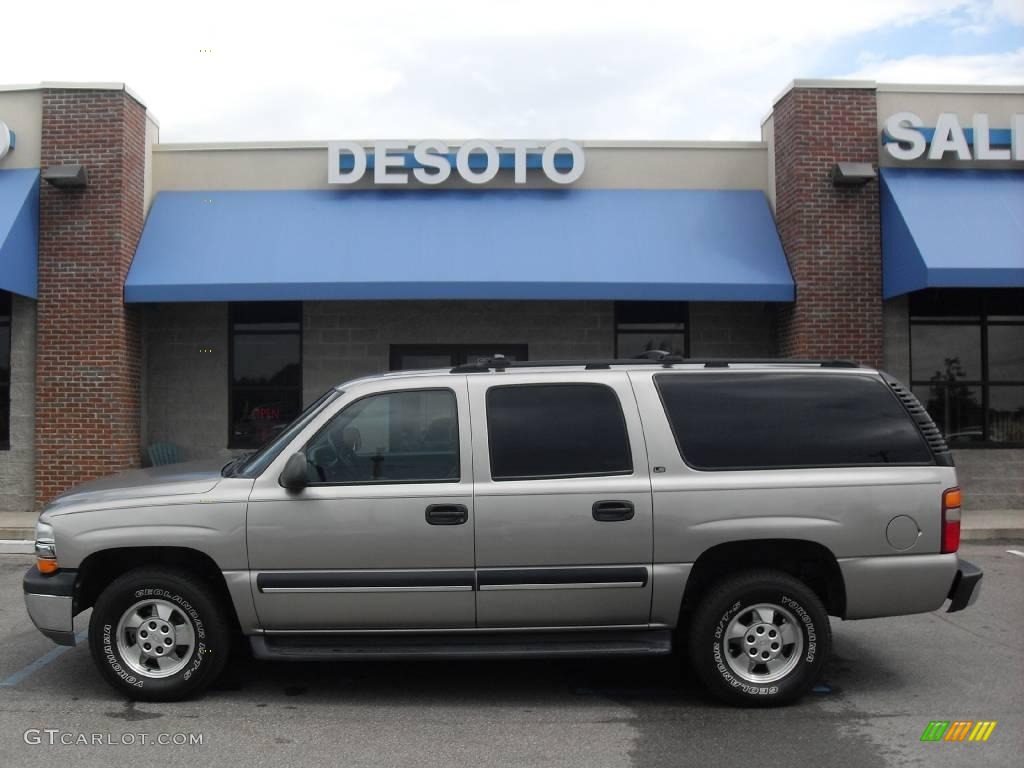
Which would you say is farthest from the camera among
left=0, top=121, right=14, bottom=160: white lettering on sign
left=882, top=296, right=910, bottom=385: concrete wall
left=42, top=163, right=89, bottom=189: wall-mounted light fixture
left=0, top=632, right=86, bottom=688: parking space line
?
left=882, top=296, right=910, bottom=385: concrete wall

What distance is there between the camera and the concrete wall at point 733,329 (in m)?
13.7

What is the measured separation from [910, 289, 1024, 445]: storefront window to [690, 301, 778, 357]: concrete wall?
2.00 m

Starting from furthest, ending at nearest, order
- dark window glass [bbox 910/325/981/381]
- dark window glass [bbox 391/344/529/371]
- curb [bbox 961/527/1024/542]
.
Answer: dark window glass [bbox 391/344/529/371], dark window glass [bbox 910/325/981/381], curb [bbox 961/527/1024/542]

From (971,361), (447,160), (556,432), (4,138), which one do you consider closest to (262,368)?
(447,160)

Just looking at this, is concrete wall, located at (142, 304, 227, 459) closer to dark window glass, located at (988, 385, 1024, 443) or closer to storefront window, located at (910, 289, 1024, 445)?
storefront window, located at (910, 289, 1024, 445)

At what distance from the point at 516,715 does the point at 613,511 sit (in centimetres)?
125

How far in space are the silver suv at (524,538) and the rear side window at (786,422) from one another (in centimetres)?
1

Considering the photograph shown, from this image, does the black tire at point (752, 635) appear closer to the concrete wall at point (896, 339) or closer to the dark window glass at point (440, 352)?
the dark window glass at point (440, 352)

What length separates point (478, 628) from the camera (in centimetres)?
518

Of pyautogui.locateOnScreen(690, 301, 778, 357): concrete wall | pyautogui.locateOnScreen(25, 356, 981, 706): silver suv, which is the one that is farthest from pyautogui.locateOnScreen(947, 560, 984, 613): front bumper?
pyautogui.locateOnScreen(690, 301, 778, 357): concrete wall

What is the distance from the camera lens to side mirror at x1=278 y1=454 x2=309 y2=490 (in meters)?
5.04

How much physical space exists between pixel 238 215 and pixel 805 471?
33.3 ft

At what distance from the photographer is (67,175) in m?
12.4

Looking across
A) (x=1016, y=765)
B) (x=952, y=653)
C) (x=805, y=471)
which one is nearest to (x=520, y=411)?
(x=805, y=471)
